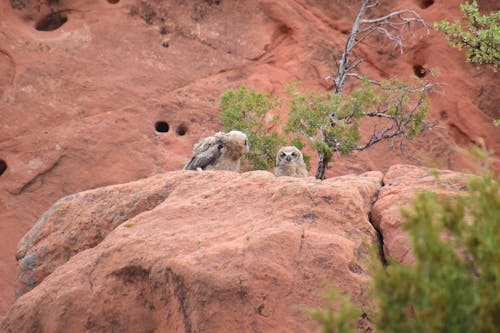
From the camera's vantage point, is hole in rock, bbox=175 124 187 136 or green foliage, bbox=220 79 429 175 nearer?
green foliage, bbox=220 79 429 175

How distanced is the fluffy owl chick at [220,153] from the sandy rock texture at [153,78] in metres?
4.85

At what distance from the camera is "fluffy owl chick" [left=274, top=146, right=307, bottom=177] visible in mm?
10047

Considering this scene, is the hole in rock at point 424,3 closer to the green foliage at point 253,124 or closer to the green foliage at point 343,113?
the green foliage at point 343,113

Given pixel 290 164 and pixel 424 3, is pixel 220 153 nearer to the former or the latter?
pixel 290 164

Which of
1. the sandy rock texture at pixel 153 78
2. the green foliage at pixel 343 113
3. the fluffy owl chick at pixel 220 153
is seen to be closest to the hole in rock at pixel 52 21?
the sandy rock texture at pixel 153 78

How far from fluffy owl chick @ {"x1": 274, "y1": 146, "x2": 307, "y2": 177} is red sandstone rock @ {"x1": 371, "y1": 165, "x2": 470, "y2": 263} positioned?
8.61ft

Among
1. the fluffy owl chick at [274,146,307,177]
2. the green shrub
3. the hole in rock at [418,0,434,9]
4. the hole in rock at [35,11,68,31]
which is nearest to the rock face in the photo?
the fluffy owl chick at [274,146,307,177]

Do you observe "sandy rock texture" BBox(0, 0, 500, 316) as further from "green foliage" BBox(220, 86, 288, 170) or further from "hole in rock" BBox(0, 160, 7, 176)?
"green foliage" BBox(220, 86, 288, 170)

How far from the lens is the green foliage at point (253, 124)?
38.8 ft

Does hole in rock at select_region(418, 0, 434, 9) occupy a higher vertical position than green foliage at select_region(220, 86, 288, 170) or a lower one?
higher

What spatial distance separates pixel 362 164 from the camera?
1537cm

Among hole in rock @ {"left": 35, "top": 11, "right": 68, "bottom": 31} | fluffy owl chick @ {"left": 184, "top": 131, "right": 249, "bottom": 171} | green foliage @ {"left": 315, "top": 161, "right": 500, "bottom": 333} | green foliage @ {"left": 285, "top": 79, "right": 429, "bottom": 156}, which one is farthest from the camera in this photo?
hole in rock @ {"left": 35, "top": 11, "right": 68, "bottom": 31}

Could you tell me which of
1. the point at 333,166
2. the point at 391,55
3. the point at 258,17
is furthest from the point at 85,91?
the point at 391,55

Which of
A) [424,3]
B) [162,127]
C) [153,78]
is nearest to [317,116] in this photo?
[162,127]
